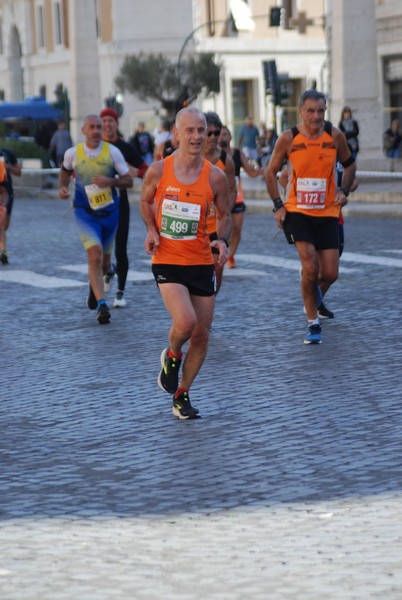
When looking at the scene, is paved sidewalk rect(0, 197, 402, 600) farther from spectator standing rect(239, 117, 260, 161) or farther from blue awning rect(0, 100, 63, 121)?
blue awning rect(0, 100, 63, 121)

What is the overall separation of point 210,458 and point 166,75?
2179 inches

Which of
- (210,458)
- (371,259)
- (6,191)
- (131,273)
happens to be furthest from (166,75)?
(210,458)

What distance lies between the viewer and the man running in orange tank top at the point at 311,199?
11.2m

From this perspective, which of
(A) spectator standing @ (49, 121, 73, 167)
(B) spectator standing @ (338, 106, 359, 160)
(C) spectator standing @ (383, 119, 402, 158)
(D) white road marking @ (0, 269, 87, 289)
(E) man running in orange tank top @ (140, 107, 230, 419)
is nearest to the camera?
(E) man running in orange tank top @ (140, 107, 230, 419)

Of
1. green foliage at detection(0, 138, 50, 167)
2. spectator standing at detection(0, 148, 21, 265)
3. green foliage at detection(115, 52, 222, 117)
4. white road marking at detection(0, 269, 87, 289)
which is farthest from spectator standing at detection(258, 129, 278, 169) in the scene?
white road marking at detection(0, 269, 87, 289)

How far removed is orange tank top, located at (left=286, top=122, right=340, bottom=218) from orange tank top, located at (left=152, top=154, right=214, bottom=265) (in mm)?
2819

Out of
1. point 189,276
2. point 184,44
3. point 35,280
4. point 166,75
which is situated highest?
point 184,44

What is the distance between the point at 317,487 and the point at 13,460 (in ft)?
5.27

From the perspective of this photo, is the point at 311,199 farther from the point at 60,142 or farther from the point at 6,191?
the point at 60,142

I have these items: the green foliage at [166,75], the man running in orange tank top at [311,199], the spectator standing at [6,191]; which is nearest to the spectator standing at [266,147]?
the green foliage at [166,75]

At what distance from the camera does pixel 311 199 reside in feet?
37.1

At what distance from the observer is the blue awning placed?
56688mm

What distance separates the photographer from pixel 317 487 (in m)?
6.53

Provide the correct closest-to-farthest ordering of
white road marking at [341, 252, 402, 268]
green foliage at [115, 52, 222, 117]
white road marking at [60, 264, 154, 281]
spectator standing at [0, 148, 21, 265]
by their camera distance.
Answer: white road marking at [60, 264, 154, 281] → white road marking at [341, 252, 402, 268] → spectator standing at [0, 148, 21, 265] → green foliage at [115, 52, 222, 117]
